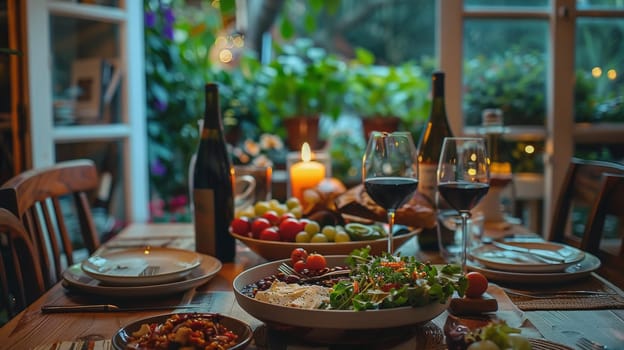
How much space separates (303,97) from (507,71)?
93cm

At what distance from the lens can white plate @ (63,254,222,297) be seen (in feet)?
3.64

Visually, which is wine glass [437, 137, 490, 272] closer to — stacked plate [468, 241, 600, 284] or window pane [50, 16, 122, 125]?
stacked plate [468, 241, 600, 284]

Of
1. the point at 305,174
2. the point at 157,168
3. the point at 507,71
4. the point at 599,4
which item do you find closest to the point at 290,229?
the point at 305,174

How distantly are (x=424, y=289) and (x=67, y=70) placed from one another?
78.3 inches

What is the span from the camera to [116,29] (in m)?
2.67

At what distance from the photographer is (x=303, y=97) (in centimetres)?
330

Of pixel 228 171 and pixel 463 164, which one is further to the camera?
pixel 228 171

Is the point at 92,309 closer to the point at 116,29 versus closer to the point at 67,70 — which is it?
the point at 67,70

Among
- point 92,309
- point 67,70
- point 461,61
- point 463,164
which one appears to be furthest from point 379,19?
point 92,309

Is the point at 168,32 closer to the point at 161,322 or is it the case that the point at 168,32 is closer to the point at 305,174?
the point at 305,174

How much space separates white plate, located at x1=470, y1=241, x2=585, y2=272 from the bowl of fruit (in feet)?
0.49

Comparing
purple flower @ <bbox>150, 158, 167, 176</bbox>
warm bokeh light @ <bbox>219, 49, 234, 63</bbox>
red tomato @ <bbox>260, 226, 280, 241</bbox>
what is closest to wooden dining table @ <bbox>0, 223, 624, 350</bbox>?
red tomato @ <bbox>260, 226, 280, 241</bbox>

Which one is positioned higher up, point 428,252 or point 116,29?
point 116,29

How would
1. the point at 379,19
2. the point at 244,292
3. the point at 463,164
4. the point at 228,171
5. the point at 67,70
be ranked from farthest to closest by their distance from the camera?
the point at 379,19
the point at 67,70
the point at 228,171
the point at 463,164
the point at 244,292
